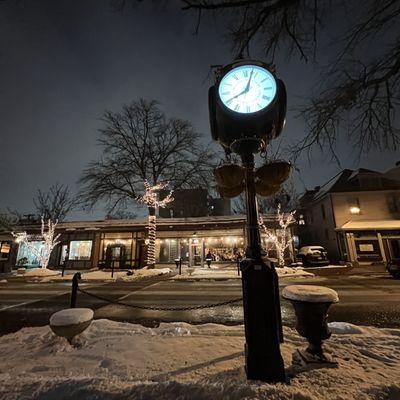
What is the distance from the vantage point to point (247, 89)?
2852mm

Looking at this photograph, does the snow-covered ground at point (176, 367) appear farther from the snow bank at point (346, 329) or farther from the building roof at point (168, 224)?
the building roof at point (168, 224)

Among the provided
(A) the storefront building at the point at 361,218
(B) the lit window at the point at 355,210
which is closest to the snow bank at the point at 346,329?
(A) the storefront building at the point at 361,218

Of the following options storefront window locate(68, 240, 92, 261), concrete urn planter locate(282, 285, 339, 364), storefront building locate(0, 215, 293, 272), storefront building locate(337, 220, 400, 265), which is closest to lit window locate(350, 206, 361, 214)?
storefront building locate(337, 220, 400, 265)

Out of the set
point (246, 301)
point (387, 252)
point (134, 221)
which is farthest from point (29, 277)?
point (387, 252)

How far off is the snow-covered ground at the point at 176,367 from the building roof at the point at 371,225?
747 inches

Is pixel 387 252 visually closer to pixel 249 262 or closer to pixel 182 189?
pixel 182 189

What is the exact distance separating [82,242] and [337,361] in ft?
79.5

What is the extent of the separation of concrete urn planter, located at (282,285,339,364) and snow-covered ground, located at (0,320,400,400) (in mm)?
220

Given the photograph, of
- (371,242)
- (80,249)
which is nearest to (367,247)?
(371,242)

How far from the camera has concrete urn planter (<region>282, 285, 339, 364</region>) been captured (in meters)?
2.67

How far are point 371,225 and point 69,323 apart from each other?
24.3m

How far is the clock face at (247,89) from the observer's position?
278cm

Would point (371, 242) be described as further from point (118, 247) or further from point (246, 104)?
point (118, 247)

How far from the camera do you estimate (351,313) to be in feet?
19.0
